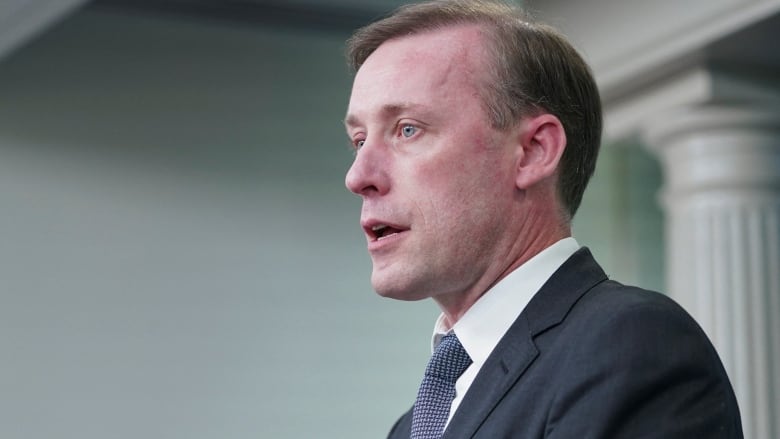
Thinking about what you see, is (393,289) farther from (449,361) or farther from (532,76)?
(532,76)

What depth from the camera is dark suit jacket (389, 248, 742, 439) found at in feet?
3.95

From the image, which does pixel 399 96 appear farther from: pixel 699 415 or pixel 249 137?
pixel 249 137

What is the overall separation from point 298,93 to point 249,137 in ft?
1.00

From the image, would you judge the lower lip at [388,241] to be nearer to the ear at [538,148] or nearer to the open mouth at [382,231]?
the open mouth at [382,231]

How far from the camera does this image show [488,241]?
5.08 ft

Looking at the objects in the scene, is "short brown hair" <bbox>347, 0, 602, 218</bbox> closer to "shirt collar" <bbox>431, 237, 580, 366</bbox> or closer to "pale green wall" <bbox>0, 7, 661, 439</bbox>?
"shirt collar" <bbox>431, 237, 580, 366</bbox>

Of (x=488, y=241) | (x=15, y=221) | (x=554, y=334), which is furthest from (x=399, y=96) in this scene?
(x=15, y=221)

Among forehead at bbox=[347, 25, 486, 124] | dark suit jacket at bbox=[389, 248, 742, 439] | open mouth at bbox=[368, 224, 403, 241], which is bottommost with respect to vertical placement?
dark suit jacket at bbox=[389, 248, 742, 439]

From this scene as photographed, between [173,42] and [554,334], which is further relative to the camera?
[173,42]

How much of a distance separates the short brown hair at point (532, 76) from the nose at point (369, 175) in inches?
6.9

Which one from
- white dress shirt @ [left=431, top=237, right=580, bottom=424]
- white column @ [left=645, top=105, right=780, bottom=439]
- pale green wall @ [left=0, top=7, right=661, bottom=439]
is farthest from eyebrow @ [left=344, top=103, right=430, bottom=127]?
pale green wall @ [left=0, top=7, right=661, bottom=439]

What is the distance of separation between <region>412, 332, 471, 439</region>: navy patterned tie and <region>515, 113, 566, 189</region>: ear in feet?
0.79

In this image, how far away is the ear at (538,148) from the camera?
158 cm

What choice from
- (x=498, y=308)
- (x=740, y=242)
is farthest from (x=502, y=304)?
(x=740, y=242)
